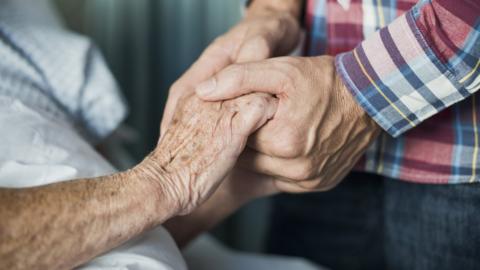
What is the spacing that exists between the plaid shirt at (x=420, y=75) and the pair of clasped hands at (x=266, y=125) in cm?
4

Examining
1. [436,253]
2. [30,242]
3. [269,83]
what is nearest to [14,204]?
[30,242]

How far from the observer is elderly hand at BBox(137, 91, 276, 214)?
77 centimetres

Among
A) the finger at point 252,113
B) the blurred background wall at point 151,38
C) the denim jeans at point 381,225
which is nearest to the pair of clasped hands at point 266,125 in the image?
the finger at point 252,113

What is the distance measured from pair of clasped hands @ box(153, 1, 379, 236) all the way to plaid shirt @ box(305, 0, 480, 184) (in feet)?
0.13

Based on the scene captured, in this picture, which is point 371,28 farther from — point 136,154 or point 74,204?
point 136,154

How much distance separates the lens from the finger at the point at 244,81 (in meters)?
0.81

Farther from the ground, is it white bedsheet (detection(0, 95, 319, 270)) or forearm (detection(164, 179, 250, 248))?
white bedsheet (detection(0, 95, 319, 270))

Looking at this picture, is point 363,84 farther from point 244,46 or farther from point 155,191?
point 155,191

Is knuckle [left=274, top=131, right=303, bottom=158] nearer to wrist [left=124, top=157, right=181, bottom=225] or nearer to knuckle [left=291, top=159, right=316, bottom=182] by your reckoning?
knuckle [left=291, top=159, right=316, bottom=182]

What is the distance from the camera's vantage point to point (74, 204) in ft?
2.23

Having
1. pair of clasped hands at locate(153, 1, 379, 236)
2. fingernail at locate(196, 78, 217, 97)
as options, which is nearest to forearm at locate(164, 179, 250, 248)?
pair of clasped hands at locate(153, 1, 379, 236)

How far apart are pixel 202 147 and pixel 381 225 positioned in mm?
665

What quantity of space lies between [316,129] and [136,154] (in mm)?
1181

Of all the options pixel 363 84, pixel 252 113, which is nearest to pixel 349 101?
pixel 363 84
